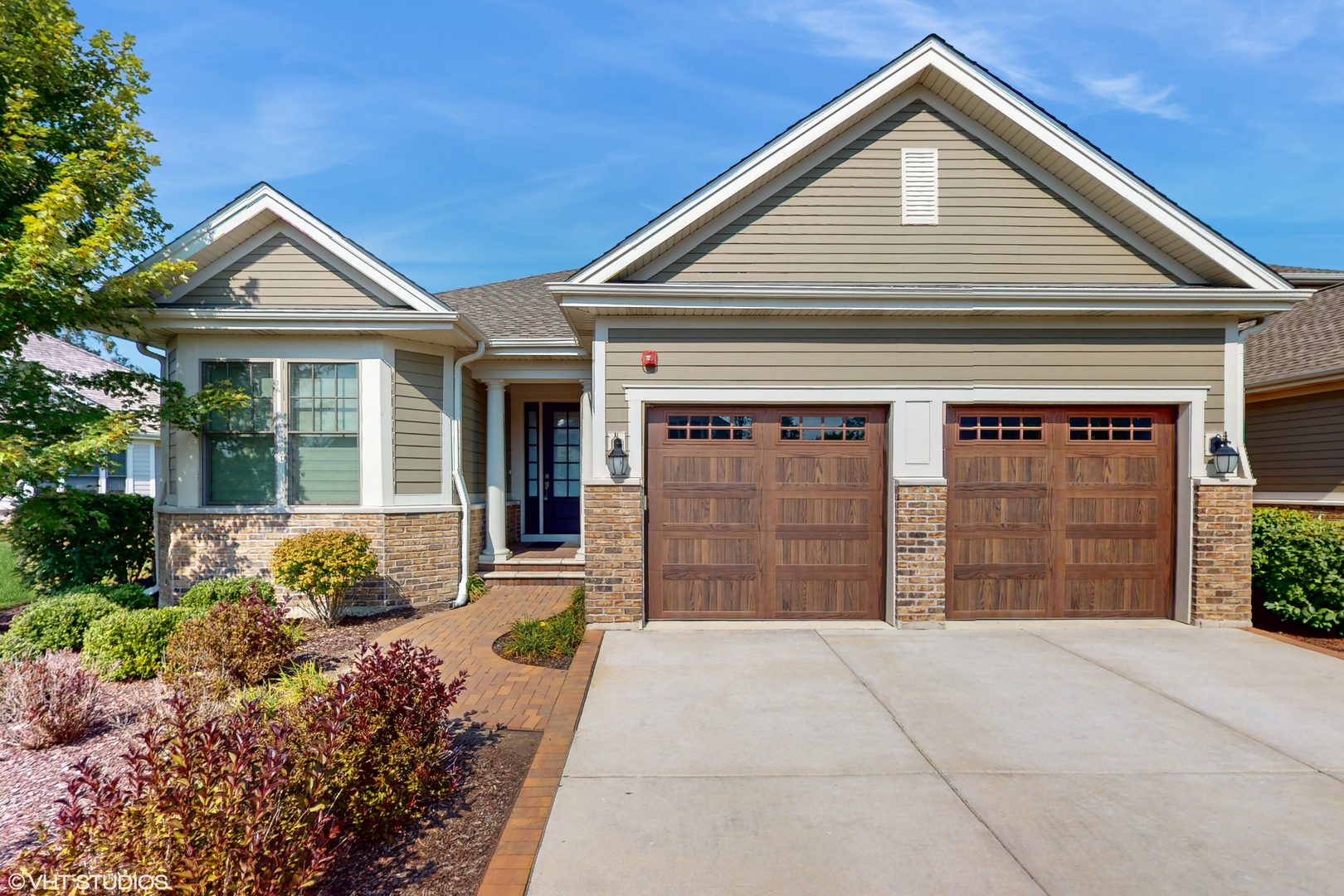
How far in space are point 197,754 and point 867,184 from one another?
7.55 meters

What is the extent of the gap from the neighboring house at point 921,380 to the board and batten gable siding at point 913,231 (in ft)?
0.09

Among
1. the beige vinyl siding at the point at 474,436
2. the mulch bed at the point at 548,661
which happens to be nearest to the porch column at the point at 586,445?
the mulch bed at the point at 548,661

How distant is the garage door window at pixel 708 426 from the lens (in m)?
7.32

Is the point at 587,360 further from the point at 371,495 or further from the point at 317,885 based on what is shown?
the point at 317,885

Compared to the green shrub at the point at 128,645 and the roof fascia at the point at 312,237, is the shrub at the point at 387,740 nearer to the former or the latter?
the green shrub at the point at 128,645

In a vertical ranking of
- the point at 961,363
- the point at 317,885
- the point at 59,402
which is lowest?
the point at 317,885

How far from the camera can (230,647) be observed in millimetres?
5340

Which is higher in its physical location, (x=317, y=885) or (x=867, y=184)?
(x=867, y=184)

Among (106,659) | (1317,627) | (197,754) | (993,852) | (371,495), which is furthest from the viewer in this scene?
(371,495)

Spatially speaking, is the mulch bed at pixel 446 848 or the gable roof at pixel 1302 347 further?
the gable roof at pixel 1302 347

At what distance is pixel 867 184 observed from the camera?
7422 millimetres

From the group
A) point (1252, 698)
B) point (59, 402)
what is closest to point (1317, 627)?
point (1252, 698)

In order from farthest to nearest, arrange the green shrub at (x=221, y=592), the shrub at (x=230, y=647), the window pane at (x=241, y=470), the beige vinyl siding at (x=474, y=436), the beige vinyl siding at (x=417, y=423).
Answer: the beige vinyl siding at (x=474, y=436) → the beige vinyl siding at (x=417, y=423) → the window pane at (x=241, y=470) → the green shrub at (x=221, y=592) → the shrub at (x=230, y=647)

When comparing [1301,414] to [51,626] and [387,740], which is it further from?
[51,626]
